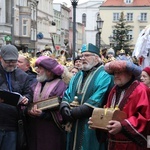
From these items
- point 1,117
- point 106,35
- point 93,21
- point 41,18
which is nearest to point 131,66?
point 1,117

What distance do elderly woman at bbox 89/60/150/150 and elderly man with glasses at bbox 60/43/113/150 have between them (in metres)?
0.53

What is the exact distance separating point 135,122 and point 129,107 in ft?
0.70

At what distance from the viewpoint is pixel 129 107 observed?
4996 mm

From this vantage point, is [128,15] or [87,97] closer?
[87,97]

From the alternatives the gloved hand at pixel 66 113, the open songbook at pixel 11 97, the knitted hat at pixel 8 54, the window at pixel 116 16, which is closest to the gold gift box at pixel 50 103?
the gloved hand at pixel 66 113

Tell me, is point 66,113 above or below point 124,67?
below

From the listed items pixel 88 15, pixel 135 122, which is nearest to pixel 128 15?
pixel 88 15

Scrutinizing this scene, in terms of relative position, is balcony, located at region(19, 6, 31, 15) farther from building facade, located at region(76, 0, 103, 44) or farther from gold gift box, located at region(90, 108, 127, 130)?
gold gift box, located at region(90, 108, 127, 130)

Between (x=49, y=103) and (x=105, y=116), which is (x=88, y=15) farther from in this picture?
(x=105, y=116)

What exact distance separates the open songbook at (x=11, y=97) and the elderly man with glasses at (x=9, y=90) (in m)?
0.13

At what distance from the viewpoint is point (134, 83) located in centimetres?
516

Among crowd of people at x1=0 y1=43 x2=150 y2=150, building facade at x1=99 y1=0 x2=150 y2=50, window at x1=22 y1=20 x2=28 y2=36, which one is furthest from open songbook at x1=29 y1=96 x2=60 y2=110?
building facade at x1=99 y1=0 x2=150 y2=50

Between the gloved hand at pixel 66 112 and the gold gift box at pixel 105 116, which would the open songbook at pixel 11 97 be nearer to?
the gloved hand at pixel 66 112

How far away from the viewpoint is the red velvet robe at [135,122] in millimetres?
4852
